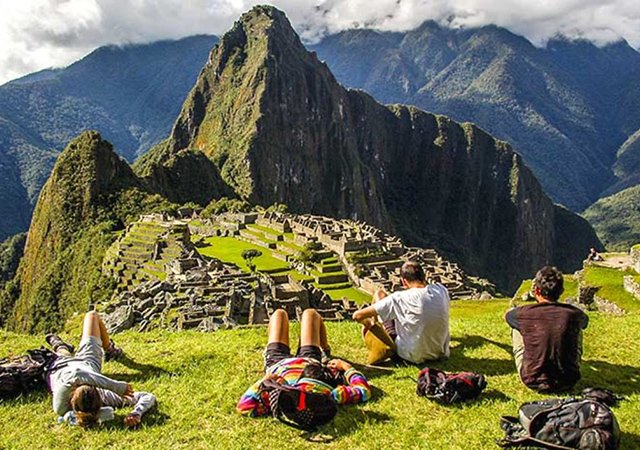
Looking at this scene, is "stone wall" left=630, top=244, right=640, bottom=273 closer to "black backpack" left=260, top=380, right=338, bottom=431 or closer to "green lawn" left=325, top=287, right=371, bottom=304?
"green lawn" left=325, top=287, right=371, bottom=304

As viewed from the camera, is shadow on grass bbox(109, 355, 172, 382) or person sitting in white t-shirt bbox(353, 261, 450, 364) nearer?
person sitting in white t-shirt bbox(353, 261, 450, 364)

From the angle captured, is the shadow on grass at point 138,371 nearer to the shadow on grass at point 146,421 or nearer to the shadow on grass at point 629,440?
the shadow on grass at point 146,421

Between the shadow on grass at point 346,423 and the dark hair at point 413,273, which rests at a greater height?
the dark hair at point 413,273

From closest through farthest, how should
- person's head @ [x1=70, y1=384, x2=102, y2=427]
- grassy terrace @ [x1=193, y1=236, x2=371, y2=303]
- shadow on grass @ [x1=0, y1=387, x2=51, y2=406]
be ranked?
person's head @ [x1=70, y1=384, x2=102, y2=427] → shadow on grass @ [x1=0, y1=387, x2=51, y2=406] → grassy terrace @ [x1=193, y1=236, x2=371, y2=303]

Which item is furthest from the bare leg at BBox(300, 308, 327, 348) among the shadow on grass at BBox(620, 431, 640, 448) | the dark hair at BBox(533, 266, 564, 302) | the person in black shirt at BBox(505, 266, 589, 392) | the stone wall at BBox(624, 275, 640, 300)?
the stone wall at BBox(624, 275, 640, 300)

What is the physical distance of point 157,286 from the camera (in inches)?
1007

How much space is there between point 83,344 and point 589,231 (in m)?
212

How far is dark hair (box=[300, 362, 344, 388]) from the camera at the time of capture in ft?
22.9

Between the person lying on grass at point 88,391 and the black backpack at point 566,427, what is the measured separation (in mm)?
4531

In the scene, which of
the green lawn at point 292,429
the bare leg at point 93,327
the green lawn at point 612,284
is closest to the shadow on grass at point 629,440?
the green lawn at point 292,429

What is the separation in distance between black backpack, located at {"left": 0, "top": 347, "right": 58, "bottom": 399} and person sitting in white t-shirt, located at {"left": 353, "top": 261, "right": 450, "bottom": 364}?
454 cm

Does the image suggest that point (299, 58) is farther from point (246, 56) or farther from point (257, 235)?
point (257, 235)

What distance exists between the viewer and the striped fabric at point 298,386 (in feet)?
22.4

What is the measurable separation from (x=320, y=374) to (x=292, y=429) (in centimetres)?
78
